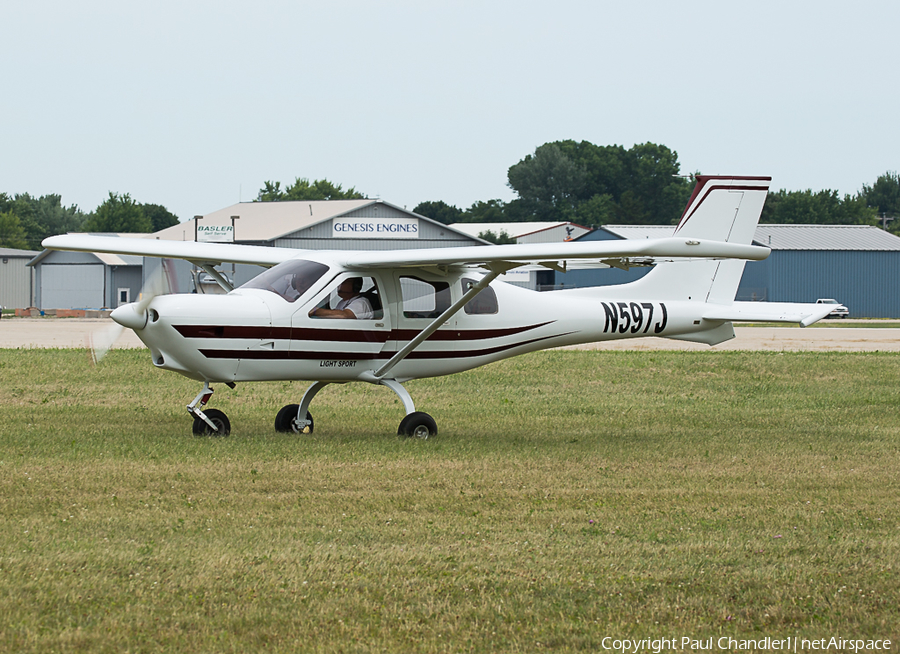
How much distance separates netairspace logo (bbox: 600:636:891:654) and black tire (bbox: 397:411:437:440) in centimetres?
727

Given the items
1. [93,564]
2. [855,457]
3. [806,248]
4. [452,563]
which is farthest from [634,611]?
[806,248]

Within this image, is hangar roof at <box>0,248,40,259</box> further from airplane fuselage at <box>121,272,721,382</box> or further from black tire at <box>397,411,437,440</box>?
black tire at <box>397,411,437,440</box>

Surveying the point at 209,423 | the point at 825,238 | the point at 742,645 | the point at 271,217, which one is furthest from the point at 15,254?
the point at 742,645

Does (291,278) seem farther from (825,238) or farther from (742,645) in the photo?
(825,238)

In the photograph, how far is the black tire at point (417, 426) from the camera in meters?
12.3

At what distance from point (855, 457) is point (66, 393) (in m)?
12.6

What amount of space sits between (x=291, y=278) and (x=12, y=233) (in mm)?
114733

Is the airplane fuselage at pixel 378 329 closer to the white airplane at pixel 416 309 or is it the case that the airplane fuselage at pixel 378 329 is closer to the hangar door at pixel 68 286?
the white airplane at pixel 416 309

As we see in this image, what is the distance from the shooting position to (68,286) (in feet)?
Answer: 228

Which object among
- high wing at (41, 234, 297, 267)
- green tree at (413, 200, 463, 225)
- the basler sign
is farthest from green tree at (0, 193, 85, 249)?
high wing at (41, 234, 297, 267)

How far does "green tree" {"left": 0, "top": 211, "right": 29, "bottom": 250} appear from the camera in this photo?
113625 mm

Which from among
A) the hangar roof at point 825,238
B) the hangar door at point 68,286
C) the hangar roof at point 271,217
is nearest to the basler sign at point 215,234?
the hangar roof at point 271,217

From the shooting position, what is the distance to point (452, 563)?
6.45m

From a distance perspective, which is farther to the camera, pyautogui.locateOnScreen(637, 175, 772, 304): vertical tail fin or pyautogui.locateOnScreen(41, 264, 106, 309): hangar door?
pyautogui.locateOnScreen(41, 264, 106, 309): hangar door
